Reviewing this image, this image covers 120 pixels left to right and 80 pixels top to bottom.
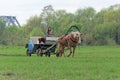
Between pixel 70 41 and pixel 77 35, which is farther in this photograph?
pixel 70 41

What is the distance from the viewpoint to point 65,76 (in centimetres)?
1338

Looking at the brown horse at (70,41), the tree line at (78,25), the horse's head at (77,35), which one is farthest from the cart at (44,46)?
the tree line at (78,25)

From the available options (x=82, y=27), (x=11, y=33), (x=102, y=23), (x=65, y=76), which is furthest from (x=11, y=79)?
(x=11, y=33)

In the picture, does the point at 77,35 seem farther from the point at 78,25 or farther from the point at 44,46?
the point at 78,25

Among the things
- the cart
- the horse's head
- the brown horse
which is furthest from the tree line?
the horse's head

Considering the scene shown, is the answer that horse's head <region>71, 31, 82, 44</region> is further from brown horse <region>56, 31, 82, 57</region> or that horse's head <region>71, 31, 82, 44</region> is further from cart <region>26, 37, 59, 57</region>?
cart <region>26, 37, 59, 57</region>

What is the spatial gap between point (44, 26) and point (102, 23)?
16183mm

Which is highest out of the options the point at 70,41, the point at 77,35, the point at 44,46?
the point at 77,35

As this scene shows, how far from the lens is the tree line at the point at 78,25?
101938mm

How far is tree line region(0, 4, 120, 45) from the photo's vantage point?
334 ft

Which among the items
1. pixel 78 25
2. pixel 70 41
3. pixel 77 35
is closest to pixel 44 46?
pixel 70 41

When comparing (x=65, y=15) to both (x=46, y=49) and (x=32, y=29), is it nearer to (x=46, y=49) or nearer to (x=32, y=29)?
(x=32, y=29)

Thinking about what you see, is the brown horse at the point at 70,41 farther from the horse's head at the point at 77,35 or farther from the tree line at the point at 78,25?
the tree line at the point at 78,25

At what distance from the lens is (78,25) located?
101 metres
